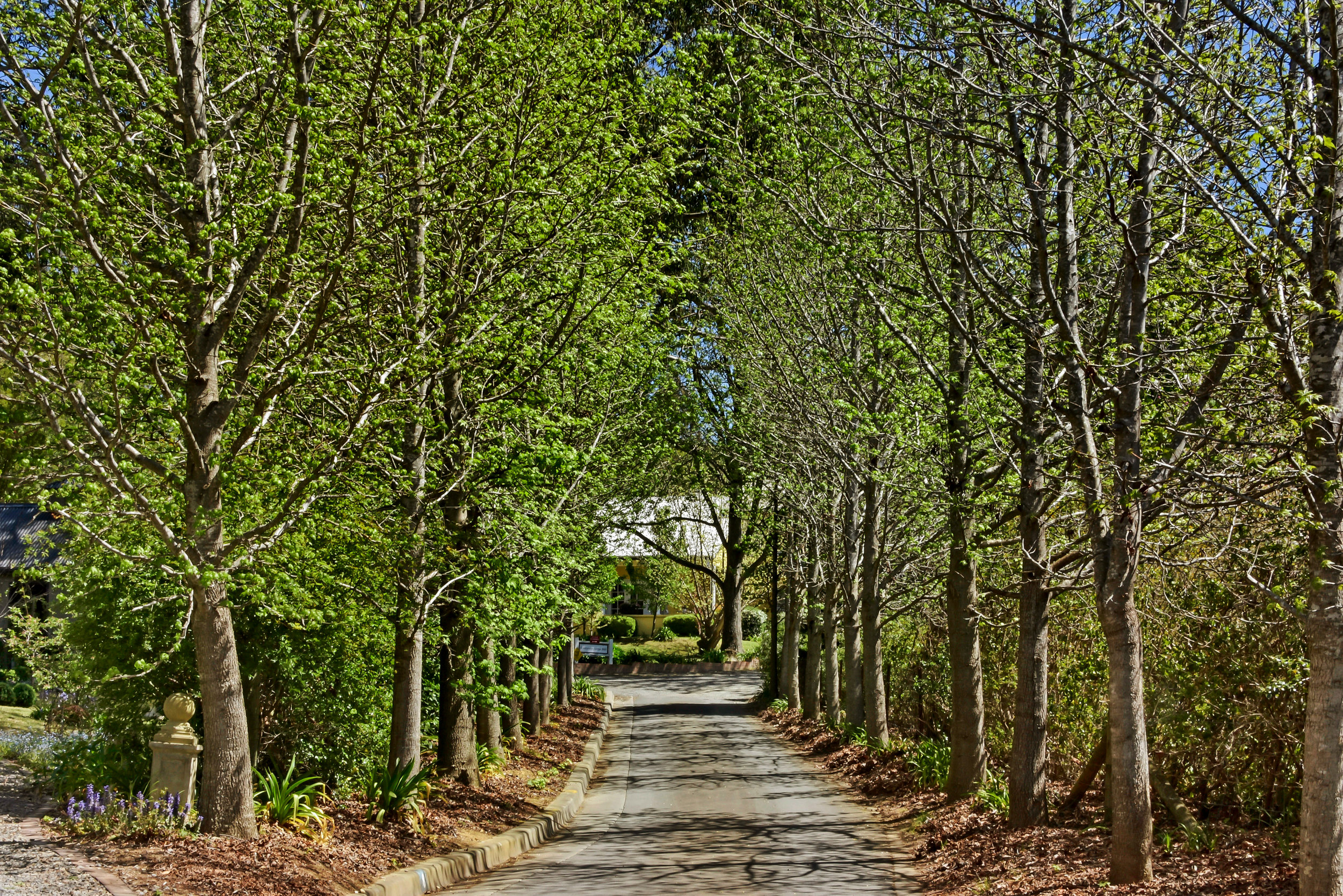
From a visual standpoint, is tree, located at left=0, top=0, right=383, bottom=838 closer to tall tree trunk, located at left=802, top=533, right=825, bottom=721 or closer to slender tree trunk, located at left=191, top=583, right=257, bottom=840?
slender tree trunk, located at left=191, top=583, right=257, bottom=840

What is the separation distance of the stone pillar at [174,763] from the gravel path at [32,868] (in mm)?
869

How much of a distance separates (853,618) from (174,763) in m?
14.2

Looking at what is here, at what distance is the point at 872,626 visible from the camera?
1816cm

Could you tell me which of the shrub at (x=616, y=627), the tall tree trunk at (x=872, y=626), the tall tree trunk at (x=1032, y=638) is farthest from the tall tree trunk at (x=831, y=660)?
the shrub at (x=616, y=627)

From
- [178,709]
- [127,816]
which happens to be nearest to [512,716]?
[178,709]

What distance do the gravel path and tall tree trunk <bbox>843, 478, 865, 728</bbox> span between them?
14.1 meters

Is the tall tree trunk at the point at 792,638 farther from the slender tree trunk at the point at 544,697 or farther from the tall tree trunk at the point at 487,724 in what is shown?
the tall tree trunk at the point at 487,724

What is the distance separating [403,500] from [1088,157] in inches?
300

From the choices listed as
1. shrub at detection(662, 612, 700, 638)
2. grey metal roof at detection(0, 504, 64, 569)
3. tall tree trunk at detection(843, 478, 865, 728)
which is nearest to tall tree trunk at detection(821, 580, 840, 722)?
tall tree trunk at detection(843, 478, 865, 728)

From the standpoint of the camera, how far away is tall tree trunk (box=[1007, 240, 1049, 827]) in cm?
1039

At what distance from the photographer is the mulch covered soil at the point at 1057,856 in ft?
24.5

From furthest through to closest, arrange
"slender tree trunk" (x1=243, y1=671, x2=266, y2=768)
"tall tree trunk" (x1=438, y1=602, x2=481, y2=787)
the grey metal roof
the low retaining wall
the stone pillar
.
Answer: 1. the low retaining wall
2. the grey metal roof
3. "tall tree trunk" (x1=438, y1=602, x2=481, y2=787)
4. "slender tree trunk" (x1=243, y1=671, x2=266, y2=768)
5. the stone pillar

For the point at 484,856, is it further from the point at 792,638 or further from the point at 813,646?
the point at 792,638

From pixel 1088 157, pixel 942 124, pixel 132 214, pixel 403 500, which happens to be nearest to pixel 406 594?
pixel 403 500
